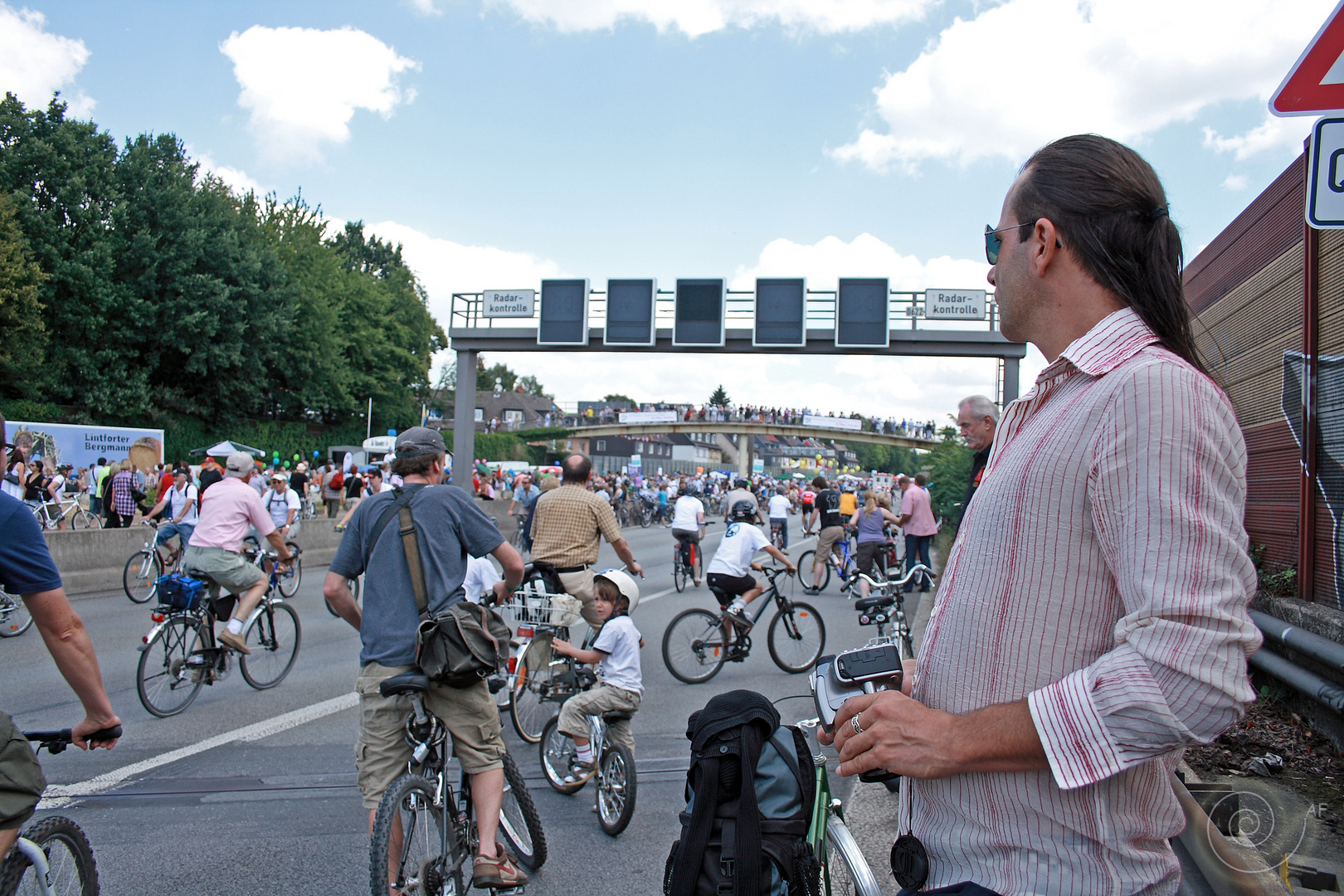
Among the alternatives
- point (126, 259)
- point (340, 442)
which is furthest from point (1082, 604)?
point (340, 442)

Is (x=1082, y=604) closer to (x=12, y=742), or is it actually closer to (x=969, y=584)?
(x=969, y=584)

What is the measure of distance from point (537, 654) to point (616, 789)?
68.8 inches

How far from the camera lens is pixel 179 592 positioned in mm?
7305

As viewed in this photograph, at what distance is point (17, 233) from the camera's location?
103ft

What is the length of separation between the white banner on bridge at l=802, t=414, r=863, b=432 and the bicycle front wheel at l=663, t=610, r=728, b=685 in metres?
54.4

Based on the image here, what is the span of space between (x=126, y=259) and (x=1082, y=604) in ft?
135

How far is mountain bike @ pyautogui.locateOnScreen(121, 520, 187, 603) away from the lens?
12.9 metres

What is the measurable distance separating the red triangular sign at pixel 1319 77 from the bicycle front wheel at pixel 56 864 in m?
4.12

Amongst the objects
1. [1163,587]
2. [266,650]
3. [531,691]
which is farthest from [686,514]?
[1163,587]

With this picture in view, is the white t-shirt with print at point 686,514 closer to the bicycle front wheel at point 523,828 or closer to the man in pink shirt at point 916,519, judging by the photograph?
the man in pink shirt at point 916,519

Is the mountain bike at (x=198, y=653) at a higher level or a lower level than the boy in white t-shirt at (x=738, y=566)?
lower

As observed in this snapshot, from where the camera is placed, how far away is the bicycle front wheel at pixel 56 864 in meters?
2.55

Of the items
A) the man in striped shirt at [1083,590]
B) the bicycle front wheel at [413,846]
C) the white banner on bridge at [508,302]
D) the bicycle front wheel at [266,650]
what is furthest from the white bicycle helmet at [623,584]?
the white banner on bridge at [508,302]

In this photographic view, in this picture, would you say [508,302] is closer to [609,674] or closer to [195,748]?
[195,748]
